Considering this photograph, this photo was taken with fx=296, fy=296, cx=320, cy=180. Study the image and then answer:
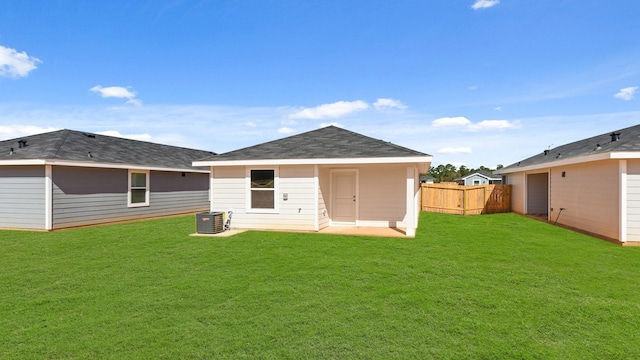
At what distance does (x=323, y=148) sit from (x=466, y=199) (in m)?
10.5

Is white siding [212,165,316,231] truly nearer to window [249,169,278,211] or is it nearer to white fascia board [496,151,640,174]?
window [249,169,278,211]

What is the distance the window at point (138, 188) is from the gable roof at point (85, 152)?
24.5 inches

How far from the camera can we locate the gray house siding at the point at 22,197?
11.4 metres

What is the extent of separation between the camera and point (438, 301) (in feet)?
14.3

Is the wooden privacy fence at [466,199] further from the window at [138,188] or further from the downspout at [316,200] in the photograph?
the window at [138,188]

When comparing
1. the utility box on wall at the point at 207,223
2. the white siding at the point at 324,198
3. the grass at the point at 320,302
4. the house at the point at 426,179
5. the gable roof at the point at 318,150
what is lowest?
the grass at the point at 320,302

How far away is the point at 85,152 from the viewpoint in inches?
513

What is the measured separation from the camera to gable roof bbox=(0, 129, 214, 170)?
1159cm

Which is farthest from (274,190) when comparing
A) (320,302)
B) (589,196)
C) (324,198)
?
(589,196)

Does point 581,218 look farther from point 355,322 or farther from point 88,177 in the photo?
point 88,177

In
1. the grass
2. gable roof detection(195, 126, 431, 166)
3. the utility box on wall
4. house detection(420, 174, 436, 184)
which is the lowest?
the grass

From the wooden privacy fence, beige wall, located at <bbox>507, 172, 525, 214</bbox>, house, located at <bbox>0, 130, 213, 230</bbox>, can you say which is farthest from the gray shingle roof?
beige wall, located at <bbox>507, 172, 525, 214</bbox>

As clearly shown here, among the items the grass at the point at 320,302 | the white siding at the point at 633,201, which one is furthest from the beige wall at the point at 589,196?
the grass at the point at 320,302

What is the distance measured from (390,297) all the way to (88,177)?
13.7 metres
